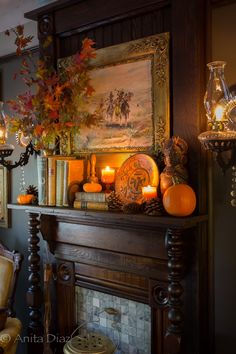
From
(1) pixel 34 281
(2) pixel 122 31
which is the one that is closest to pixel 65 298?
Answer: (1) pixel 34 281

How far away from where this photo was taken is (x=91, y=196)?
2.24 m

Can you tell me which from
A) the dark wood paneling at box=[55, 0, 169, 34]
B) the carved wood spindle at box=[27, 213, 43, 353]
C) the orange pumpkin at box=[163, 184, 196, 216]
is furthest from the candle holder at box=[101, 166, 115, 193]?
the dark wood paneling at box=[55, 0, 169, 34]

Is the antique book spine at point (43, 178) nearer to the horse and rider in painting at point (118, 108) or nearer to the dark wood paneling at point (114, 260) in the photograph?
the dark wood paneling at point (114, 260)

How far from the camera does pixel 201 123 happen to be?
195 cm

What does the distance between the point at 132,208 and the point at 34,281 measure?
1.07 m

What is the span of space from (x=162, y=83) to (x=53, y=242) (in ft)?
4.25

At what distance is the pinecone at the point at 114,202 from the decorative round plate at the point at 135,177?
36 millimetres

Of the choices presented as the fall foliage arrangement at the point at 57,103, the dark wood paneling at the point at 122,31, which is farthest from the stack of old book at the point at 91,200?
the dark wood paneling at the point at 122,31

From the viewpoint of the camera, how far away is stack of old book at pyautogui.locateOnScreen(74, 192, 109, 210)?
7.17ft

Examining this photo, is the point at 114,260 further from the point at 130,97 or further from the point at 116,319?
the point at 130,97

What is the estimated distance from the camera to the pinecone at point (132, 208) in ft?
6.57

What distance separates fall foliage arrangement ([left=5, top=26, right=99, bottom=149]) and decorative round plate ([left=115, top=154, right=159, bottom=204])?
0.41 meters

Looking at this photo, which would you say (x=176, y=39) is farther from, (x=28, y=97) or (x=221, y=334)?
(x=221, y=334)

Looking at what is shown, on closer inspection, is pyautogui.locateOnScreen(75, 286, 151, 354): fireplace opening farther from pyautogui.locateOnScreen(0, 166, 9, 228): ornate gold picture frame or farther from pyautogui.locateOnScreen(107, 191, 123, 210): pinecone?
pyautogui.locateOnScreen(0, 166, 9, 228): ornate gold picture frame
